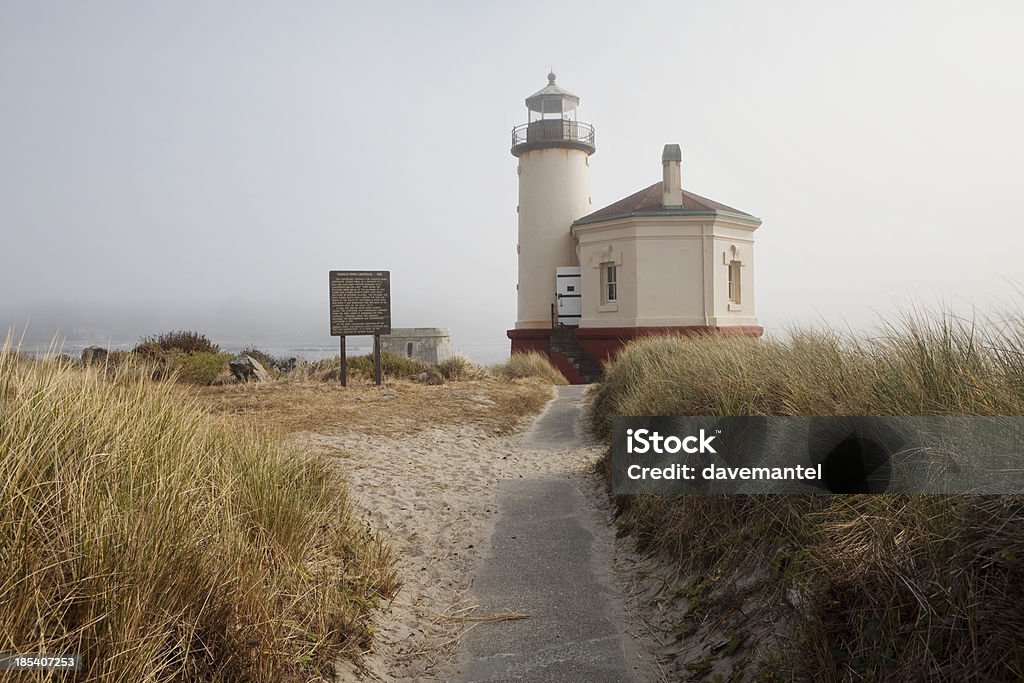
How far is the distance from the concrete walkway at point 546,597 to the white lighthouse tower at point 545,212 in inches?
843

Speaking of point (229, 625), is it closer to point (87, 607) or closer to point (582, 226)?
point (87, 607)

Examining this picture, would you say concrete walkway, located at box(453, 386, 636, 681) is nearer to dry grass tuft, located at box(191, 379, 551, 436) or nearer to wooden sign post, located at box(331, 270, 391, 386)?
dry grass tuft, located at box(191, 379, 551, 436)

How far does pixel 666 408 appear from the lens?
7.45 metres

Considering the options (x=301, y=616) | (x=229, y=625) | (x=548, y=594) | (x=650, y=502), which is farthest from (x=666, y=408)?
(x=229, y=625)

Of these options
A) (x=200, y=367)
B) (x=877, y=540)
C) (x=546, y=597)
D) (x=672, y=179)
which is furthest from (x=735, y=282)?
(x=877, y=540)

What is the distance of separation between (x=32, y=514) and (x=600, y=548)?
4.62 metres

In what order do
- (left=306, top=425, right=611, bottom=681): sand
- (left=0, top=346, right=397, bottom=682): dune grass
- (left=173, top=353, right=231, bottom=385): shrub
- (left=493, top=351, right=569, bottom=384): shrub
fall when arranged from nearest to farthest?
(left=0, top=346, right=397, bottom=682): dune grass
(left=306, top=425, right=611, bottom=681): sand
(left=173, top=353, right=231, bottom=385): shrub
(left=493, top=351, right=569, bottom=384): shrub

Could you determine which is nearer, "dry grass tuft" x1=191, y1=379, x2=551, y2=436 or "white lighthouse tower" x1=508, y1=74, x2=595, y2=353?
"dry grass tuft" x1=191, y1=379, x2=551, y2=436

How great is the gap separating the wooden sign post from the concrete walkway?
978 centimetres

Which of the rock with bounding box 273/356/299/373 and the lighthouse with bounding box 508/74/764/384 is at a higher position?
the lighthouse with bounding box 508/74/764/384

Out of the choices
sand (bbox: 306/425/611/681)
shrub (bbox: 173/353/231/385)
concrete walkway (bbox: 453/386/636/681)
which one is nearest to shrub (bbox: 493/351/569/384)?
shrub (bbox: 173/353/231/385)

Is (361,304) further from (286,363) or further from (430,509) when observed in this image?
(430,509)

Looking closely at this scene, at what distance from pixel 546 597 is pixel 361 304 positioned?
13.2 metres

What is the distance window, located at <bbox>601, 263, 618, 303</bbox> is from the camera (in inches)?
1068
